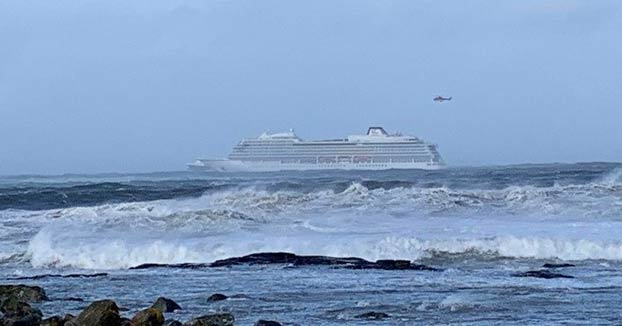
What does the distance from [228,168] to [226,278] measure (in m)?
76.6

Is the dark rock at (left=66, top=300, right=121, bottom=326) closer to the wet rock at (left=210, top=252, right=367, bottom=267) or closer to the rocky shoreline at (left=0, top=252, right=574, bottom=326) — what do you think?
the rocky shoreline at (left=0, top=252, right=574, bottom=326)

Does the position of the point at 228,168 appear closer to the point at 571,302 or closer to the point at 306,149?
the point at 306,149

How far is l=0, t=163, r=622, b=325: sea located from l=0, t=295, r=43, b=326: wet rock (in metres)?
0.61

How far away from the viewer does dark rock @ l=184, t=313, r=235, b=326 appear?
11.8m

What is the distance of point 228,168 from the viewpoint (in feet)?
311

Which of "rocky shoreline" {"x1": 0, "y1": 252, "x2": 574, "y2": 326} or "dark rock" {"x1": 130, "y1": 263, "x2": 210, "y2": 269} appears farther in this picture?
"dark rock" {"x1": 130, "y1": 263, "x2": 210, "y2": 269}

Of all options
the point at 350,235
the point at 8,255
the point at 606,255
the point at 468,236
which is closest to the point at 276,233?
the point at 350,235

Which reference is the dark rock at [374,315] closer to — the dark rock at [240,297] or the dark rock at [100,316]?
the dark rock at [240,297]

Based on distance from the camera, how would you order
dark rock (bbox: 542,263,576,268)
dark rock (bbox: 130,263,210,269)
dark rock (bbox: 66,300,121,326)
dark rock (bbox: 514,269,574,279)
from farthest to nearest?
dark rock (bbox: 130,263,210,269), dark rock (bbox: 542,263,576,268), dark rock (bbox: 514,269,574,279), dark rock (bbox: 66,300,121,326)

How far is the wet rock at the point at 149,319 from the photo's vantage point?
1180cm

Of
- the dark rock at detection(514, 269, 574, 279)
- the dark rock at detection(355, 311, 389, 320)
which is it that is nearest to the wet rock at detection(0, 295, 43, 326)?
the dark rock at detection(355, 311, 389, 320)

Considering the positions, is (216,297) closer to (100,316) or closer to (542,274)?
(100,316)

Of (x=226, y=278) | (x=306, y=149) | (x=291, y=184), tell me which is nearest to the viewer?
(x=226, y=278)

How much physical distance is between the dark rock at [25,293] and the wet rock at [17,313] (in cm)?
53
